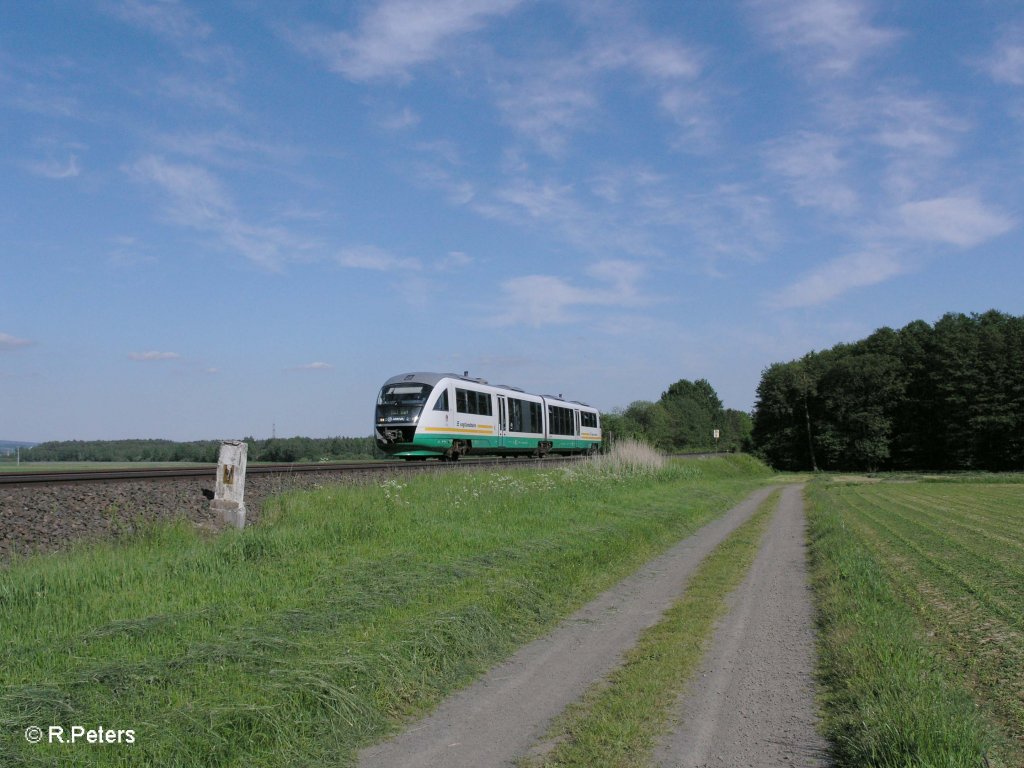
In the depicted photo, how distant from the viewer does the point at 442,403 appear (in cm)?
2791

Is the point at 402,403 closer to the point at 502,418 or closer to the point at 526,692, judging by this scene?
the point at 502,418

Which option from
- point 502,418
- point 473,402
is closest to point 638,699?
point 473,402

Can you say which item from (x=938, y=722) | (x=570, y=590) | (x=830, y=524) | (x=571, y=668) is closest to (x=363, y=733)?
(x=571, y=668)

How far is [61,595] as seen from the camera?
716 centimetres

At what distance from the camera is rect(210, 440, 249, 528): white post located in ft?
36.7

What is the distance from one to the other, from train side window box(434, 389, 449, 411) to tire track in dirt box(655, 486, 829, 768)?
1878cm

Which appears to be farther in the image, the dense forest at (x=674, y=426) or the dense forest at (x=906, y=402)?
the dense forest at (x=674, y=426)

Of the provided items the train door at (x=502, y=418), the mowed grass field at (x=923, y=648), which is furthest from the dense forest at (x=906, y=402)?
the mowed grass field at (x=923, y=648)

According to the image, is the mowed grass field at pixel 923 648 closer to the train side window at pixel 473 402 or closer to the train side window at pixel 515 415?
the train side window at pixel 473 402

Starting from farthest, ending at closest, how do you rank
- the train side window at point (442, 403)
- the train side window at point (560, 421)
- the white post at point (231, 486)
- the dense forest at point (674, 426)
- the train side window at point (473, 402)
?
1. the dense forest at point (674, 426)
2. the train side window at point (560, 421)
3. the train side window at point (473, 402)
4. the train side window at point (442, 403)
5. the white post at point (231, 486)

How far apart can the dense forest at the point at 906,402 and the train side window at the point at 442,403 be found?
5729 cm

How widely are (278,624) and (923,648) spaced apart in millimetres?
5499

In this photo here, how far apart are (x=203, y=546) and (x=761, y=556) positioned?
886cm

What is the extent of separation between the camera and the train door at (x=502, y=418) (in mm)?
33616
